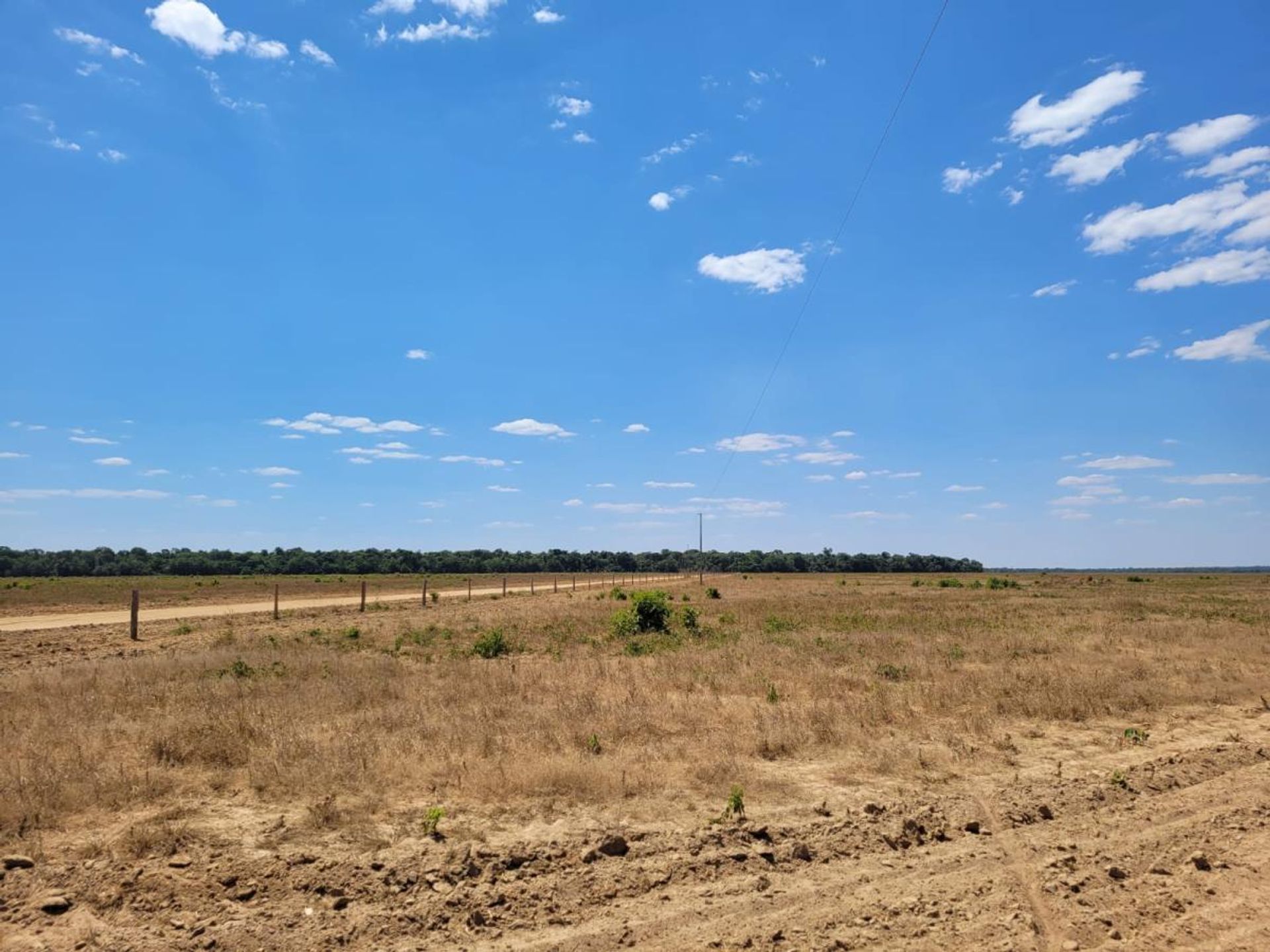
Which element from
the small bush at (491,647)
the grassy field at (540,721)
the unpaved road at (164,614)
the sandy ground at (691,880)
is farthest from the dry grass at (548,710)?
the unpaved road at (164,614)

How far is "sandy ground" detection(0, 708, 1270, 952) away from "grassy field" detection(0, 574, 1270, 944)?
0.84 feet

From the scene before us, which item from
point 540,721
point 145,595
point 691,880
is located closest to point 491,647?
point 540,721

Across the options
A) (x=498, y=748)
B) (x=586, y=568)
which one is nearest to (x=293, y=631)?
(x=498, y=748)

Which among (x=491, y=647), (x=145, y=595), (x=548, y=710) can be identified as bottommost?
(x=145, y=595)

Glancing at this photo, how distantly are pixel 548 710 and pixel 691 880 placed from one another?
595 centimetres

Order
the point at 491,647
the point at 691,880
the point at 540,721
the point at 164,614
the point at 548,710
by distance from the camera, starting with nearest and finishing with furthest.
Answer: the point at 691,880, the point at 540,721, the point at 548,710, the point at 491,647, the point at 164,614

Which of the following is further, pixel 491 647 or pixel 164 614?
pixel 164 614

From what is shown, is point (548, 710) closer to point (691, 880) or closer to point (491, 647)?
point (691, 880)

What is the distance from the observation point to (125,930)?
5.24 meters

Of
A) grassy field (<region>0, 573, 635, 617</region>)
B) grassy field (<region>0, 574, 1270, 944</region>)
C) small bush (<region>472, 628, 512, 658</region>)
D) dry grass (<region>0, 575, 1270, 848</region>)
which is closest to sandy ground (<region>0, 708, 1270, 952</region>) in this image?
grassy field (<region>0, 574, 1270, 944</region>)

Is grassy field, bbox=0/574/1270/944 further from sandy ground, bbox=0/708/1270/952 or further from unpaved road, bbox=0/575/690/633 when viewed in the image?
unpaved road, bbox=0/575/690/633

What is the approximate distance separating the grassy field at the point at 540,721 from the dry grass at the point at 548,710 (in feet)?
0.18

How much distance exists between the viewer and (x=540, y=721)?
10.8 m

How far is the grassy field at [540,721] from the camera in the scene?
7547 millimetres
